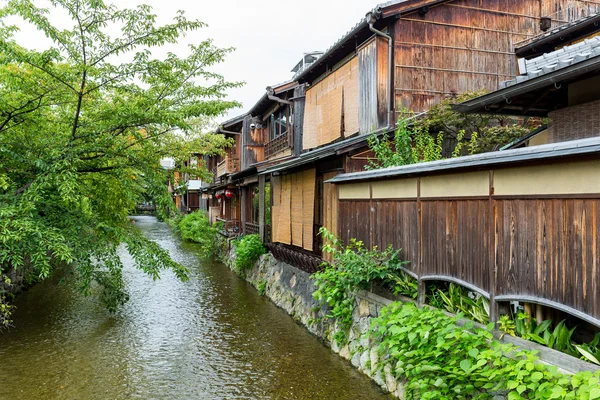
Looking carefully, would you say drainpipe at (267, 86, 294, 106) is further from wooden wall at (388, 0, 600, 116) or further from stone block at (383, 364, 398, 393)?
stone block at (383, 364, 398, 393)

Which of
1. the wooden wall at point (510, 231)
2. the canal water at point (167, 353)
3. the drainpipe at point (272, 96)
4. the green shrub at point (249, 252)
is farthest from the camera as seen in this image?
the drainpipe at point (272, 96)

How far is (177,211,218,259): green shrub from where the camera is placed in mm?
25372

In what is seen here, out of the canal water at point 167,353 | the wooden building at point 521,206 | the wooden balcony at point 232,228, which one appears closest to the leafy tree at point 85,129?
the canal water at point 167,353

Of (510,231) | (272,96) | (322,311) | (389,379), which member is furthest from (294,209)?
(510,231)

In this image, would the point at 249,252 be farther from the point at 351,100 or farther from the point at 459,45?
the point at 459,45

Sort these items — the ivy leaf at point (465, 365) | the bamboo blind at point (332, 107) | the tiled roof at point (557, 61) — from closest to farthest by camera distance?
the ivy leaf at point (465, 365) → the tiled roof at point (557, 61) → the bamboo blind at point (332, 107)

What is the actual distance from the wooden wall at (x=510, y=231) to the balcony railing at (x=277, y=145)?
40.8 feet

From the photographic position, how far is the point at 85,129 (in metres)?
11.1

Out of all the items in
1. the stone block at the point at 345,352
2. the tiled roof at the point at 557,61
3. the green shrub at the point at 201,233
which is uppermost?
the tiled roof at the point at 557,61

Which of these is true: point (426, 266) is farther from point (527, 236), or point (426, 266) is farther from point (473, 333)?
point (527, 236)

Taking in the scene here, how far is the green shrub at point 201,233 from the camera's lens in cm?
2537

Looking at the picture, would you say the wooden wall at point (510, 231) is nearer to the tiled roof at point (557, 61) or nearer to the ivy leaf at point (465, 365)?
the ivy leaf at point (465, 365)

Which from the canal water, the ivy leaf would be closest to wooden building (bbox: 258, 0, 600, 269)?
the canal water

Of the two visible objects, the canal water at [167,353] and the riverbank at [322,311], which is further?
the canal water at [167,353]
